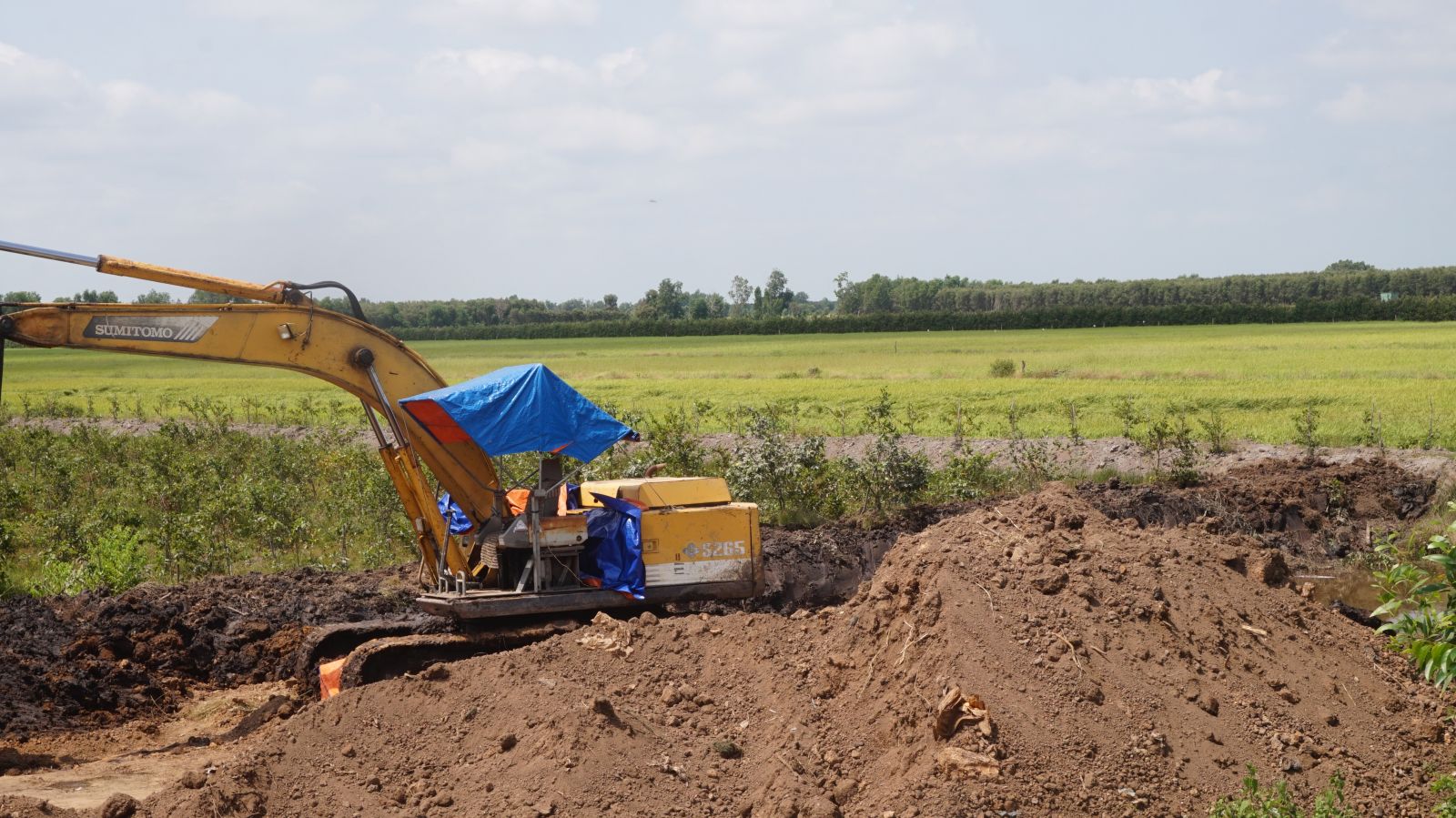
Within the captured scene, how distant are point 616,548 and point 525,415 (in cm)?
185

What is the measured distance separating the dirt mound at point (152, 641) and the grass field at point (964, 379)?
37.3 ft

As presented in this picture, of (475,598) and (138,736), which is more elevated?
(475,598)

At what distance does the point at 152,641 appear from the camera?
43.1ft

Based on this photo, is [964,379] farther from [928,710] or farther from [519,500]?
[928,710]

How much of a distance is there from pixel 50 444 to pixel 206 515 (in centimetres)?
1124

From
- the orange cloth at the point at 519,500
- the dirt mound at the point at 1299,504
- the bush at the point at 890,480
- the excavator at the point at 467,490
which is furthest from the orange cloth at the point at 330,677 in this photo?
the dirt mound at the point at 1299,504

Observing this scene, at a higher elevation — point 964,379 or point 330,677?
point 964,379

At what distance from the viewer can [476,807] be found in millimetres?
8070

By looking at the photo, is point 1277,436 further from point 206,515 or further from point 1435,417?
point 206,515

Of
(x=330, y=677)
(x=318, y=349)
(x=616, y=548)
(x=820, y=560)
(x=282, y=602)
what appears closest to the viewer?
(x=330, y=677)

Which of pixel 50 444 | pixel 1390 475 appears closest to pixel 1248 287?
pixel 1390 475

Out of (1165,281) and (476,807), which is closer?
(476,807)

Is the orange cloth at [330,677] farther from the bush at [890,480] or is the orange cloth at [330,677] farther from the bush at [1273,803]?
the bush at [890,480]

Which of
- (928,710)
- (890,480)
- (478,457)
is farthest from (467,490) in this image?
(890,480)
